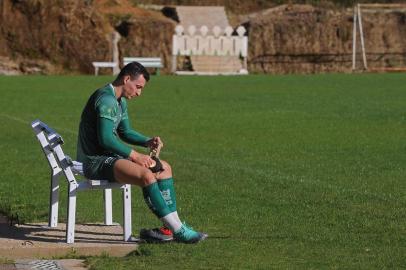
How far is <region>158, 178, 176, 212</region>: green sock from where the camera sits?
10.8 m

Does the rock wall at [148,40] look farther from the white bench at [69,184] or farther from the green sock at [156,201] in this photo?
the green sock at [156,201]

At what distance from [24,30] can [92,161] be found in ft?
167

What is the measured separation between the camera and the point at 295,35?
64.6 metres

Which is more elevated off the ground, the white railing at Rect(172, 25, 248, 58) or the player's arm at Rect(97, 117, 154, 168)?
the player's arm at Rect(97, 117, 154, 168)

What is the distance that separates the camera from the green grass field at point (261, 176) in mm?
10305

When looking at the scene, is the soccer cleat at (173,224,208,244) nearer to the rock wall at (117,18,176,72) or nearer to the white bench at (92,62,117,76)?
the white bench at (92,62,117,76)

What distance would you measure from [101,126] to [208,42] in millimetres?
46935

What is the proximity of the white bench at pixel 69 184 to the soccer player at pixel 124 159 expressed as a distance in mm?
91

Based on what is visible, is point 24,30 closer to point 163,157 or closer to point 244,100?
point 244,100

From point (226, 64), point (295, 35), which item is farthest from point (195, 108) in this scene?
point (295, 35)

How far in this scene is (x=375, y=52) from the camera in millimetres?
65375

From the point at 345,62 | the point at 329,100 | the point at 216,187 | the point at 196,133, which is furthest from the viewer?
the point at 345,62

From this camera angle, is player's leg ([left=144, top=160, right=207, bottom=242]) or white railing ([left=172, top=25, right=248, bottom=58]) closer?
player's leg ([left=144, top=160, right=207, bottom=242])

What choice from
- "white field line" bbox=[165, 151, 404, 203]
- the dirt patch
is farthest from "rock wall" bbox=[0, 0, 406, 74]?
the dirt patch
